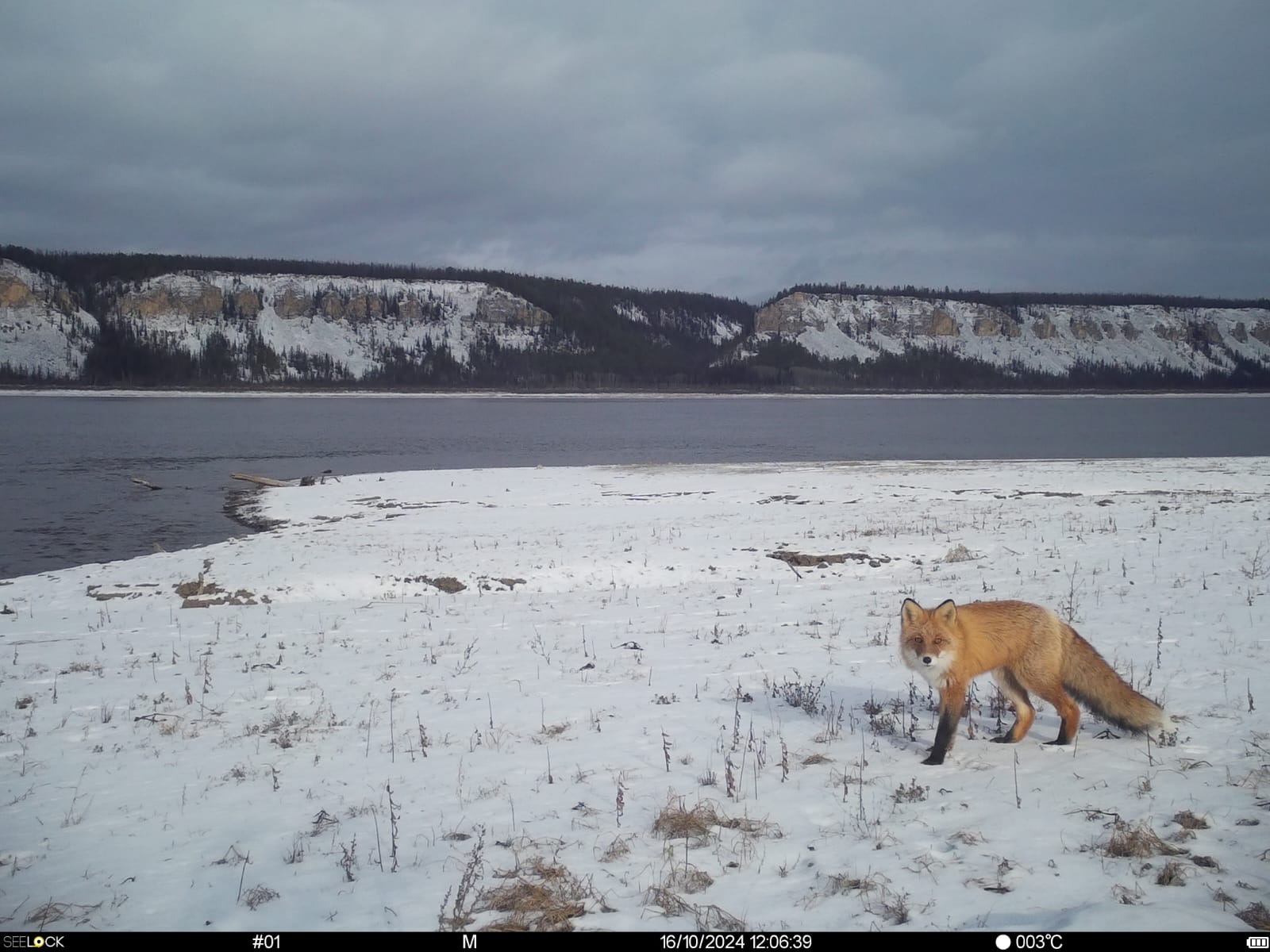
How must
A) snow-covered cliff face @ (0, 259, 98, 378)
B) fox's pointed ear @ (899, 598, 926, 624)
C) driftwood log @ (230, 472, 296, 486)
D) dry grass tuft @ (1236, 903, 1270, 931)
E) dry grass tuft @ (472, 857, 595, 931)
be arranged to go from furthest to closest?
snow-covered cliff face @ (0, 259, 98, 378)
driftwood log @ (230, 472, 296, 486)
fox's pointed ear @ (899, 598, 926, 624)
dry grass tuft @ (472, 857, 595, 931)
dry grass tuft @ (1236, 903, 1270, 931)

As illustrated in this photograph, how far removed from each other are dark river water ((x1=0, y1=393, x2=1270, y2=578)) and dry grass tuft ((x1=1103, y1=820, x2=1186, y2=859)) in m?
22.2

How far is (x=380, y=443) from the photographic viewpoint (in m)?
58.5

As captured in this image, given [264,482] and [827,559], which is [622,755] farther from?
[264,482]

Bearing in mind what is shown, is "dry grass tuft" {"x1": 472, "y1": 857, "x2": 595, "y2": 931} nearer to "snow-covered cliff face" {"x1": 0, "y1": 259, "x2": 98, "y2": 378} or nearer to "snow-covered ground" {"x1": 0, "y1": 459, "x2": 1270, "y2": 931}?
"snow-covered ground" {"x1": 0, "y1": 459, "x2": 1270, "y2": 931}

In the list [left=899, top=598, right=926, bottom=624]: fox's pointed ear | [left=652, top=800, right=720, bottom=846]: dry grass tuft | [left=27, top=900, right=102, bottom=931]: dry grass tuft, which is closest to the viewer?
[left=27, top=900, right=102, bottom=931]: dry grass tuft

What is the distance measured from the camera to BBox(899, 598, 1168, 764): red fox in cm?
557

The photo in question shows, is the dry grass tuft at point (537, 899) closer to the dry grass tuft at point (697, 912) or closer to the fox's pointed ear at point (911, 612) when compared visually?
the dry grass tuft at point (697, 912)

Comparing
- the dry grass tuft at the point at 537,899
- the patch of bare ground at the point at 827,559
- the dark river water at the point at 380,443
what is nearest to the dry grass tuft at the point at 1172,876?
the dry grass tuft at the point at 537,899

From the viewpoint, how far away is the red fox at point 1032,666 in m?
5.57

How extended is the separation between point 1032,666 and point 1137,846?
1.64 meters

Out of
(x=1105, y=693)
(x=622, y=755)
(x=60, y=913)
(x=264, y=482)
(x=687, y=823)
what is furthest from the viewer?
(x=264, y=482)

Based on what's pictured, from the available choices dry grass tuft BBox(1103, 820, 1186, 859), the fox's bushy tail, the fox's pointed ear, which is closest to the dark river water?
the fox's pointed ear

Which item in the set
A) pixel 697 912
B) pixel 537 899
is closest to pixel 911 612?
pixel 697 912

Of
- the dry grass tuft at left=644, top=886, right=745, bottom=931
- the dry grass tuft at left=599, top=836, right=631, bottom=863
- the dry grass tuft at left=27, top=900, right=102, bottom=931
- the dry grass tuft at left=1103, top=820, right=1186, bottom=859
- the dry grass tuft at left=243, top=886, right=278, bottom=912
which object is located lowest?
the dry grass tuft at left=27, top=900, right=102, bottom=931
